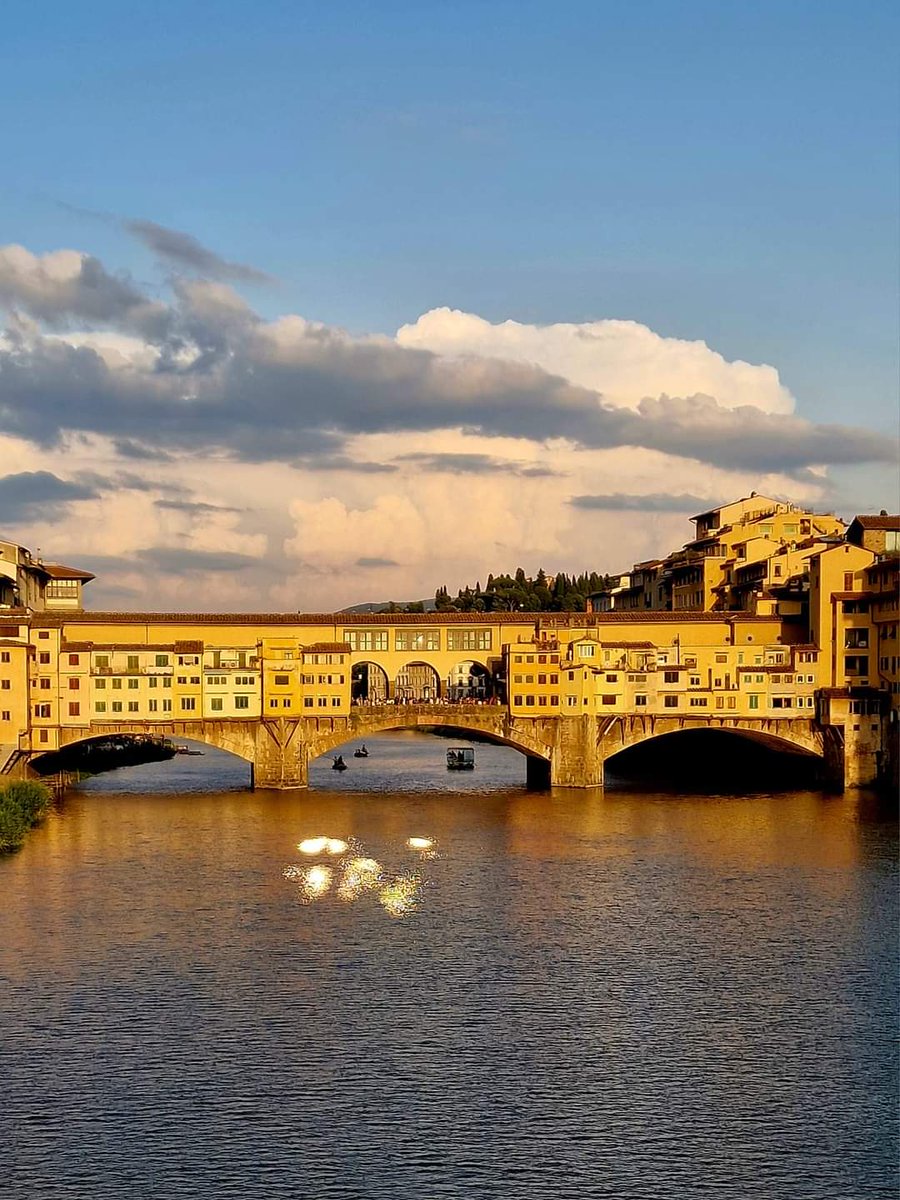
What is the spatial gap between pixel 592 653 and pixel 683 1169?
2013 inches

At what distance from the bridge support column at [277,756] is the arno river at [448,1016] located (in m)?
16.0

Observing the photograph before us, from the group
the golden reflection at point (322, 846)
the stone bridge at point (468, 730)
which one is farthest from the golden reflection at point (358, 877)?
the stone bridge at point (468, 730)

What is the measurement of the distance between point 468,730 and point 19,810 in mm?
25224

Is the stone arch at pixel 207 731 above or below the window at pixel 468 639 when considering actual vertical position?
below

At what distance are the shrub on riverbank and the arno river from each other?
4.28 feet

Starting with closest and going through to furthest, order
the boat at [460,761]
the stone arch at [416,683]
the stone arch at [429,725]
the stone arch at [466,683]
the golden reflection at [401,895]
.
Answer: the golden reflection at [401,895] < the stone arch at [429,725] < the boat at [460,761] < the stone arch at [466,683] < the stone arch at [416,683]

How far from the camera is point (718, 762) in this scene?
8756 centimetres

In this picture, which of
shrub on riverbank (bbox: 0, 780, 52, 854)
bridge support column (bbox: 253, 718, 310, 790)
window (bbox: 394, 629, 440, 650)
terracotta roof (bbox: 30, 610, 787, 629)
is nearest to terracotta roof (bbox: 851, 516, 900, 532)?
terracotta roof (bbox: 30, 610, 787, 629)

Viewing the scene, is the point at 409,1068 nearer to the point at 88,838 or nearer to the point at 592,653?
the point at 88,838

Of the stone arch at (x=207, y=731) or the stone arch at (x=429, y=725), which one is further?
the stone arch at (x=429, y=725)

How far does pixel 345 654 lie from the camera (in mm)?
74688

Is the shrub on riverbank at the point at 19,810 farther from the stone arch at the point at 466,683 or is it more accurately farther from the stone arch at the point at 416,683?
the stone arch at the point at 416,683

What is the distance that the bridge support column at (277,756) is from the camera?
A: 238 ft

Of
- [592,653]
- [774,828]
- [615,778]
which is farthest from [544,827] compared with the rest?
[615,778]
